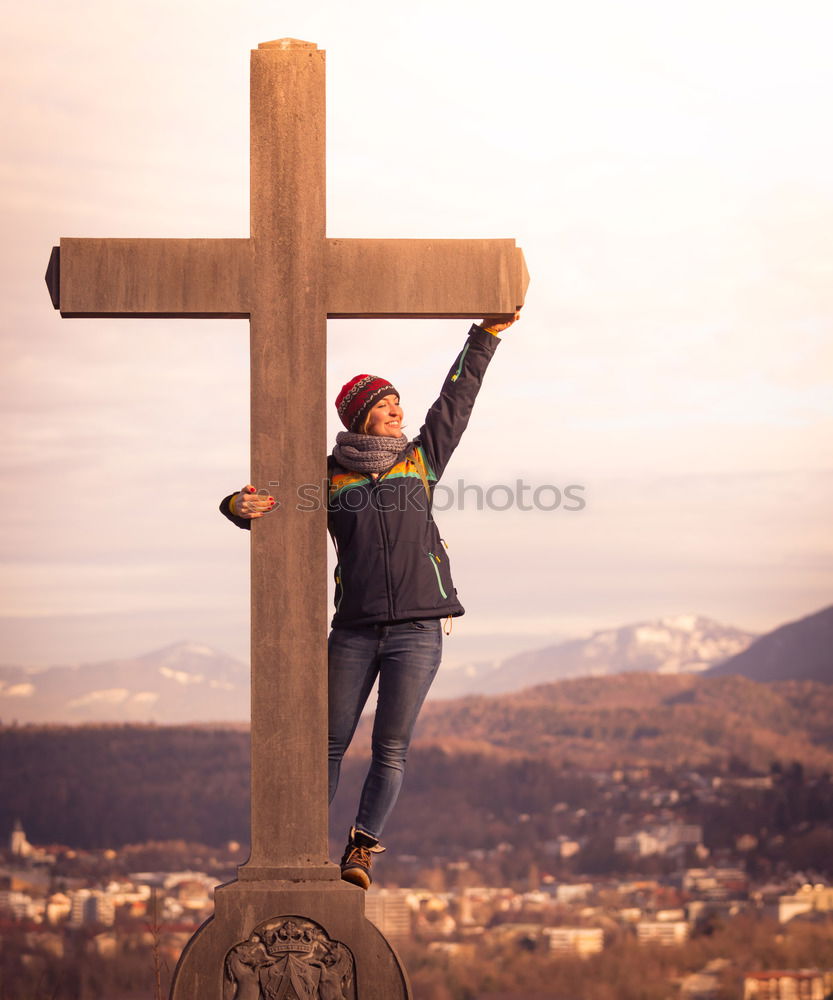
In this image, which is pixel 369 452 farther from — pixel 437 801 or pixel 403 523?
pixel 437 801

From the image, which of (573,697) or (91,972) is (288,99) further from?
(573,697)

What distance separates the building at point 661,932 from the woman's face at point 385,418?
186 ft

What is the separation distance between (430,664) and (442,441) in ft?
2.78

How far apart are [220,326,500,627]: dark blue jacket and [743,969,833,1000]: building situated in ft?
154

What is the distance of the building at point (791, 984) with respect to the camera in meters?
46.8

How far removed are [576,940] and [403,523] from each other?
57.0m

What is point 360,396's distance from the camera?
4.92m

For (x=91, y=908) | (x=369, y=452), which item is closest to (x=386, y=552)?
(x=369, y=452)

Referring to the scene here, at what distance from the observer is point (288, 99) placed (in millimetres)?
4828

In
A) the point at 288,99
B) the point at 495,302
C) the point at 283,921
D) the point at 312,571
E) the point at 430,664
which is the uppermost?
the point at 288,99

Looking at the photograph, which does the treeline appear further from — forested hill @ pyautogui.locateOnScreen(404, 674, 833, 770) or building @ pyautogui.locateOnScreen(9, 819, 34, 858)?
forested hill @ pyautogui.locateOnScreen(404, 674, 833, 770)

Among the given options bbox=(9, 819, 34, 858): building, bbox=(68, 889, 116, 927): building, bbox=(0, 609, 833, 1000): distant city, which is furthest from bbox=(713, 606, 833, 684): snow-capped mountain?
bbox=(9, 819, 34, 858): building

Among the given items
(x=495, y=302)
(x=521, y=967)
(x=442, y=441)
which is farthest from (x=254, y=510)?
(x=521, y=967)

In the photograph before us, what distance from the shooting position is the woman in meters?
4.72
